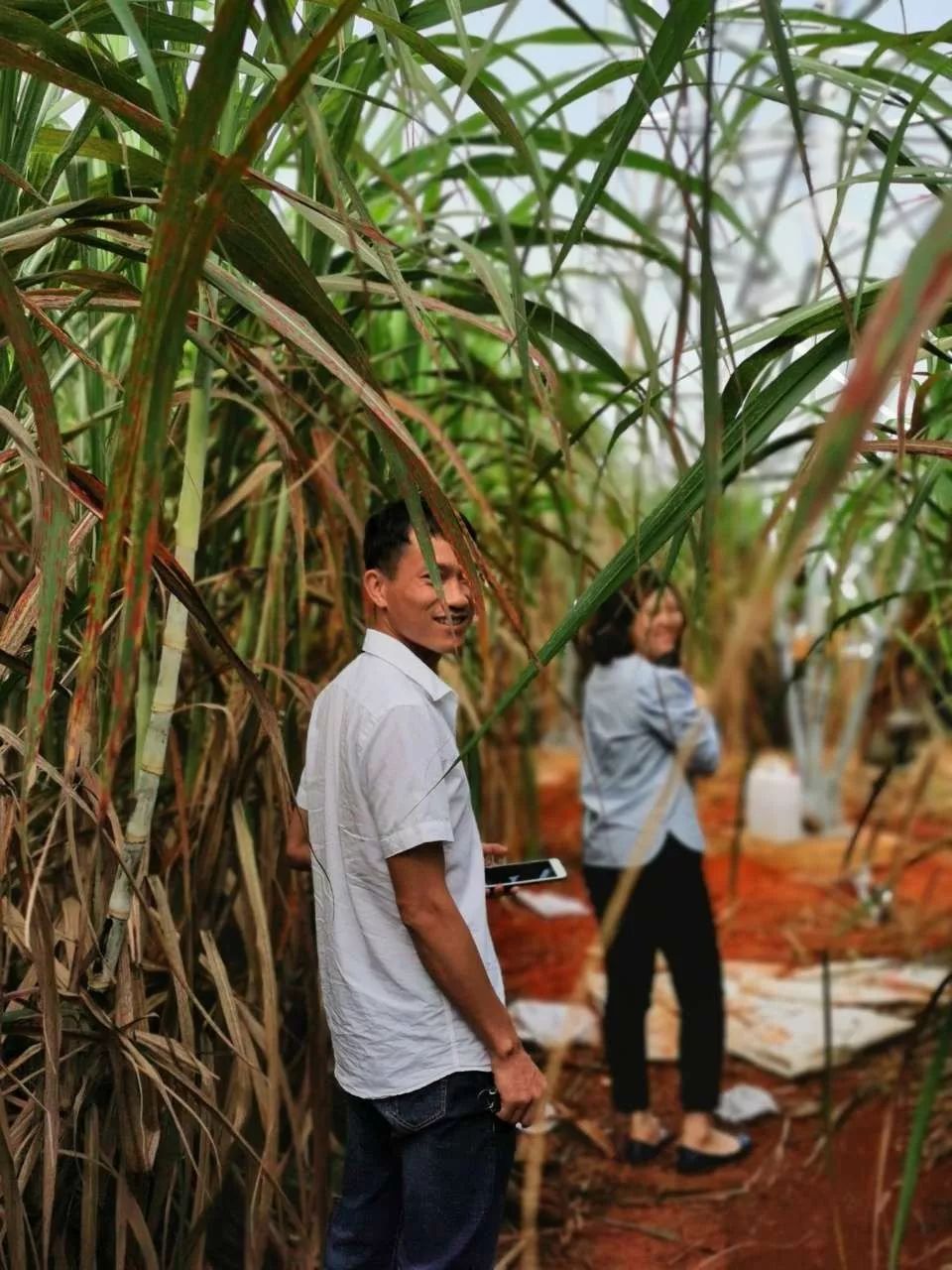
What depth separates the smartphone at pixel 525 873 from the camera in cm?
134

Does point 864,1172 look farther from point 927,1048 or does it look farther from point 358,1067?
point 358,1067

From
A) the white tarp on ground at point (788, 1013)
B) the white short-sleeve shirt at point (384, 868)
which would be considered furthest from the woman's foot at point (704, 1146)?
the white short-sleeve shirt at point (384, 868)

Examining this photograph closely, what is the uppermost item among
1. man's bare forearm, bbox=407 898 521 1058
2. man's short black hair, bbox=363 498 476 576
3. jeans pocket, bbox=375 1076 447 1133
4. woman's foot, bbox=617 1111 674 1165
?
man's short black hair, bbox=363 498 476 576

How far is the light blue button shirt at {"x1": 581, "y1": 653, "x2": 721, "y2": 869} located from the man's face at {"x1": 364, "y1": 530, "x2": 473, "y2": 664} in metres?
1.26

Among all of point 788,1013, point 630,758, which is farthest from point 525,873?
point 788,1013

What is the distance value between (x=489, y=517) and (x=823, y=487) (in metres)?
0.87

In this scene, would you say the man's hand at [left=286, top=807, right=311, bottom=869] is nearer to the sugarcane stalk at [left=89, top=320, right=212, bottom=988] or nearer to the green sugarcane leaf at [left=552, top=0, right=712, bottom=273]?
the sugarcane stalk at [left=89, top=320, right=212, bottom=988]

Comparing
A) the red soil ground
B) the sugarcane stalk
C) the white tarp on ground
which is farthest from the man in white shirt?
the white tarp on ground

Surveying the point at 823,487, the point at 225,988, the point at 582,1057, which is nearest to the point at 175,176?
the point at 823,487

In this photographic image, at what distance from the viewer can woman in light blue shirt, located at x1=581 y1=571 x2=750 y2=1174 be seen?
2514 mm

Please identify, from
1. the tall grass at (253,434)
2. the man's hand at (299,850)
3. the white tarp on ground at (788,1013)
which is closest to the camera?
the tall grass at (253,434)

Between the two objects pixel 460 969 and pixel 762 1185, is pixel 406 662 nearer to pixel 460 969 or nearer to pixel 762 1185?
pixel 460 969

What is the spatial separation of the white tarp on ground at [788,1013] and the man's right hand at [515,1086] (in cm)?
140

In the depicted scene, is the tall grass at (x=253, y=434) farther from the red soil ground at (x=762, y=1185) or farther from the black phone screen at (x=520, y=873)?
the red soil ground at (x=762, y=1185)
